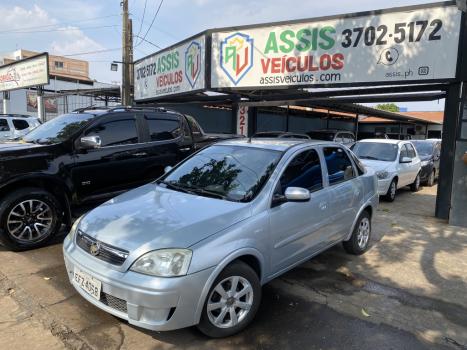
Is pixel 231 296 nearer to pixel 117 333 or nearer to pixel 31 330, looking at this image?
pixel 117 333

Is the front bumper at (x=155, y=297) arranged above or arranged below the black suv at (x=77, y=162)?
below

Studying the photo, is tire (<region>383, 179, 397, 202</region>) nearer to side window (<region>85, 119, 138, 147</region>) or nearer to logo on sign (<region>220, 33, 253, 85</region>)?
logo on sign (<region>220, 33, 253, 85</region>)

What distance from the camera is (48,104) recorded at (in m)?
32.8

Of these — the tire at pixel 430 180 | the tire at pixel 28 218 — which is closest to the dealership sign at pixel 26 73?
the tire at pixel 28 218

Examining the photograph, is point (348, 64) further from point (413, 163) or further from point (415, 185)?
point (415, 185)

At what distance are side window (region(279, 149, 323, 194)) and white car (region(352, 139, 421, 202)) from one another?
5.54 m

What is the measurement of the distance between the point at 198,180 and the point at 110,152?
2.24m

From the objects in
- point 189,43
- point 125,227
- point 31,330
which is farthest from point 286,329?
point 189,43

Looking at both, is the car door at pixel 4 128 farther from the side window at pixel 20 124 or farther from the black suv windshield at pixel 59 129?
the black suv windshield at pixel 59 129

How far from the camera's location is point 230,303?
3303 millimetres

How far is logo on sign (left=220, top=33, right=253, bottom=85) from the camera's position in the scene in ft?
34.2

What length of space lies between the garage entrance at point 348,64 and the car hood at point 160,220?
17.0 feet

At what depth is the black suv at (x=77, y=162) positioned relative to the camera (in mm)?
5035

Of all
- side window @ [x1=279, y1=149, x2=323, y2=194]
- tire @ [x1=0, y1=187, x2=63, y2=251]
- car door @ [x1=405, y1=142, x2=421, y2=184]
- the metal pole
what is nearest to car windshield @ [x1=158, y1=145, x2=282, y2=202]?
side window @ [x1=279, y1=149, x2=323, y2=194]
